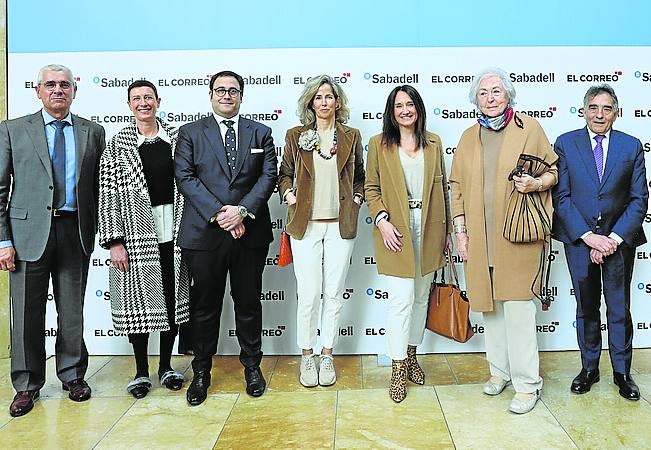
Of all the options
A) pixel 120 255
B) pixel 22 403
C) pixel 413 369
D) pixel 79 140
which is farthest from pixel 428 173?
pixel 22 403

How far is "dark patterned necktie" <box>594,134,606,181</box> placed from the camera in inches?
134

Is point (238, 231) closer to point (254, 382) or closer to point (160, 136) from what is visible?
point (160, 136)

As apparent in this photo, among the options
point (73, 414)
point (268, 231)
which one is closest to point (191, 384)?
point (73, 414)

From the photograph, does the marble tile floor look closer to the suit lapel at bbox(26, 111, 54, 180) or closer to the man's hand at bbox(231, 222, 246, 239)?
the man's hand at bbox(231, 222, 246, 239)

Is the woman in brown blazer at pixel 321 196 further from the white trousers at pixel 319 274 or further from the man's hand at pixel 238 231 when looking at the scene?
the man's hand at pixel 238 231

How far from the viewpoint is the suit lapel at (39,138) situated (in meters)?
3.35

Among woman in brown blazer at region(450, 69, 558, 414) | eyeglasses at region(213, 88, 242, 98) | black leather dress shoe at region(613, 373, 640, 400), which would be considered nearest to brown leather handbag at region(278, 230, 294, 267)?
eyeglasses at region(213, 88, 242, 98)

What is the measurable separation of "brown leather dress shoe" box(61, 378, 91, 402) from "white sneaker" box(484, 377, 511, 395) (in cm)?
208

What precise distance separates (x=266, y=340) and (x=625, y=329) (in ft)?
7.01

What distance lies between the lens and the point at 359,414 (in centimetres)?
325

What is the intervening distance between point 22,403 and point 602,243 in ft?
9.75

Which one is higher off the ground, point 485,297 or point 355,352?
point 485,297

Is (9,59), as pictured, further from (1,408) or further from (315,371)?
(315,371)

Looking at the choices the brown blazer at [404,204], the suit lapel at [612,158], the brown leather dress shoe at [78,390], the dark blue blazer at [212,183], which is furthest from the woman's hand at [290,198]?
the suit lapel at [612,158]
